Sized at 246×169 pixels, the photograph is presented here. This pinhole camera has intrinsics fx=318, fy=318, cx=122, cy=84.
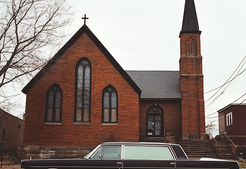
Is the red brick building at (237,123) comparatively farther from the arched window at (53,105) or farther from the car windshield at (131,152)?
the car windshield at (131,152)

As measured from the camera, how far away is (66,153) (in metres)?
20.1

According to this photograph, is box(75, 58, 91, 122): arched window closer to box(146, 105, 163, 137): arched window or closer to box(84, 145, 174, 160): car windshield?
box(146, 105, 163, 137): arched window

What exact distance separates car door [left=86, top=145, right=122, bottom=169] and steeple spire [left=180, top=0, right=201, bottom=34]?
1967cm

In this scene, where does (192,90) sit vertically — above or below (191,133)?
above

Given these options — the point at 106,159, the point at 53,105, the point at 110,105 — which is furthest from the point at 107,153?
the point at 53,105

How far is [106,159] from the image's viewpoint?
8828 mm

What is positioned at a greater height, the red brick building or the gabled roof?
the gabled roof

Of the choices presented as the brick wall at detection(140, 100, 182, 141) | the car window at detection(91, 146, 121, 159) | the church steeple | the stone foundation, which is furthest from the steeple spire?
the car window at detection(91, 146, 121, 159)

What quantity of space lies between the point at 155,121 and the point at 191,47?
6.89 meters

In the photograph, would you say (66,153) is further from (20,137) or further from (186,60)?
(20,137)

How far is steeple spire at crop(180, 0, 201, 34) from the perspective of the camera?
2700 cm

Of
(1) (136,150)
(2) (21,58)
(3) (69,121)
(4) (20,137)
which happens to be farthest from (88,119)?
(4) (20,137)

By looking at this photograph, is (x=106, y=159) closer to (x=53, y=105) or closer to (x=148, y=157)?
(x=148, y=157)

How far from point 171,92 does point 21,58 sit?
1369 cm
